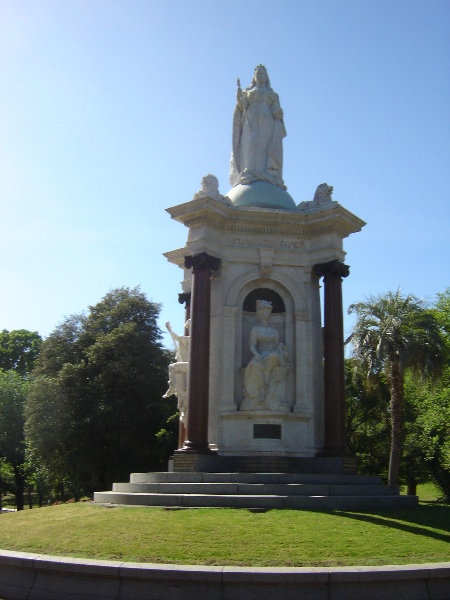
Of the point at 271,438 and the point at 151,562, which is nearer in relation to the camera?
the point at 151,562

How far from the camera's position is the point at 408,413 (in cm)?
3897

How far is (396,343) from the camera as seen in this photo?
25.7 meters

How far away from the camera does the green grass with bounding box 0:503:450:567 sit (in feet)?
31.7

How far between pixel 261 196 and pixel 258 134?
8.67ft

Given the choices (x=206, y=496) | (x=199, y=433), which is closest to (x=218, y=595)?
(x=206, y=496)

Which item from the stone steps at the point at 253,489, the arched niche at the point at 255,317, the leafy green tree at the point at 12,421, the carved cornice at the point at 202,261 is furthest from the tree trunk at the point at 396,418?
the leafy green tree at the point at 12,421

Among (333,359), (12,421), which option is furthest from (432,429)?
(12,421)

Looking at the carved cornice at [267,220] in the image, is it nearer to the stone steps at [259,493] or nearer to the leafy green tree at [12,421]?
the stone steps at [259,493]

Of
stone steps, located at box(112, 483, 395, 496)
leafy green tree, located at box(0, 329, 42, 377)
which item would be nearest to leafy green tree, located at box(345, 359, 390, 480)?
stone steps, located at box(112, 483, 395, 496)

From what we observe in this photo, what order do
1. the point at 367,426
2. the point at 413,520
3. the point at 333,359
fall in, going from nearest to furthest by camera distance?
1. the point at 413,520
2. the point at 333,359
3. the point at 367,426

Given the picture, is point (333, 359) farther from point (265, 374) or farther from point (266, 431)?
point (266, 431)

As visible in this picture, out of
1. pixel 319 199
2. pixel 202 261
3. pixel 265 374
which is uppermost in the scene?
pixel 319 199

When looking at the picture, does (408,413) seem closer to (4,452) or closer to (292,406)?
(292,406)

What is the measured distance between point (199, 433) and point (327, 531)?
7.02m
